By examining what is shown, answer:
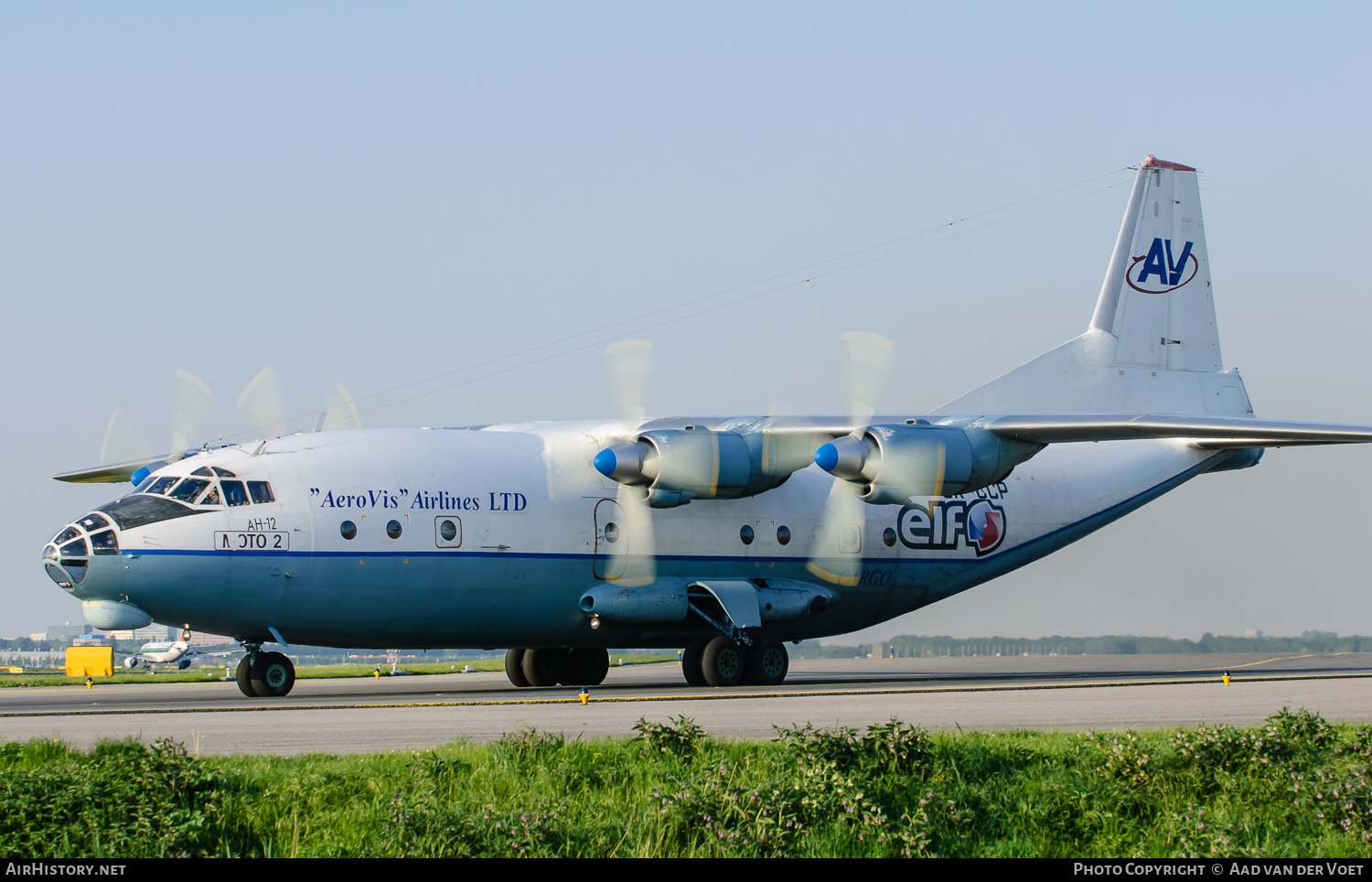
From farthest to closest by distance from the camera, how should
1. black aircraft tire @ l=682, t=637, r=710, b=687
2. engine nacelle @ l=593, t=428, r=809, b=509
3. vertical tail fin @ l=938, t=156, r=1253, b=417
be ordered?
vertical tail fin @ l=938, t=156, r=1253, b=417
black aircraft tire @ l=682, t=637, r=710, b=687
engine nacelle @ l=593, t=428, r=809, b=509

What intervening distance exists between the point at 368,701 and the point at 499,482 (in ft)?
15.5

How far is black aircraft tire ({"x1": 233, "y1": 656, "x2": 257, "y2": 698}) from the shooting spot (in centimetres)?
2273

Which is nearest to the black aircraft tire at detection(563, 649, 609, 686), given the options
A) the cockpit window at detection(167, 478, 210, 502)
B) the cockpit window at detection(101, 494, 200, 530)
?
the cockpit window at detection(167, 478, 210, 502)

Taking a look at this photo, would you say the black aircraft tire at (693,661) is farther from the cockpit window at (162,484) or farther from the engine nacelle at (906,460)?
the cockpit window at (162,484)

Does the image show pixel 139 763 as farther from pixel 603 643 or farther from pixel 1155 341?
pixel 1155 341

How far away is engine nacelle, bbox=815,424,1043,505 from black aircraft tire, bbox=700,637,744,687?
4030mm

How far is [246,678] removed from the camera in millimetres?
22797

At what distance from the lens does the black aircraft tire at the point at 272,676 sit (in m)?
22.6

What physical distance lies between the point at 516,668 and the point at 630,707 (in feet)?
32.1

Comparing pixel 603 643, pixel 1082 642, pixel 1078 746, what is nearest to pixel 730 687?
pixel 603 643

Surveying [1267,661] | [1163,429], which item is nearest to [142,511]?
[1163,429]

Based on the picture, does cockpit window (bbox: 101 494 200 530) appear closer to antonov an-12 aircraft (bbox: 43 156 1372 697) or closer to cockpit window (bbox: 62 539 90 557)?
antonov an-12 aircraft (bbox: 43 156 1372 697)

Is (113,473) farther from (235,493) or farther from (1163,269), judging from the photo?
(1163,269)

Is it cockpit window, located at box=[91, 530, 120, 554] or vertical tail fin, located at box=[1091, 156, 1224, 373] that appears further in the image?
vertical tail fin, located at box=[1091, 156, 1224, 373]
